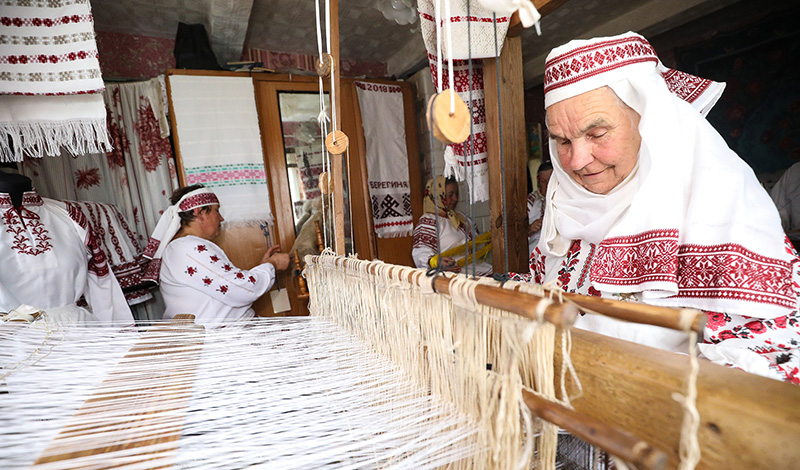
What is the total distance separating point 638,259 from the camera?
0.79m

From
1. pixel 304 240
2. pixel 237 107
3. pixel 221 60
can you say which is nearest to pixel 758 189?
pixel 304 240

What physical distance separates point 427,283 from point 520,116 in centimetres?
105

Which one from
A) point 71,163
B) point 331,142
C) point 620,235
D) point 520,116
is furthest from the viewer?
point 71,163

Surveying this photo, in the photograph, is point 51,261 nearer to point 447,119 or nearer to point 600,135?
point 447,119

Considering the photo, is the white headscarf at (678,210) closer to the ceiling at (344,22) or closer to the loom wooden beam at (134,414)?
the loom wooden beam at (134,414)

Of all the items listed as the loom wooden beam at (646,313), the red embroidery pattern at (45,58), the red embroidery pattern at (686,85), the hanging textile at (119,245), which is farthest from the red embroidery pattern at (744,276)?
the hanging textile at (119,245)

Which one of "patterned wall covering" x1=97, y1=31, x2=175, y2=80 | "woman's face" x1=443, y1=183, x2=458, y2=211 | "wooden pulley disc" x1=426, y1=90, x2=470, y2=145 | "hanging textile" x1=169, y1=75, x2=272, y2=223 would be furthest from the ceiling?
"wooden pulley disc" x1=426, y1=90, x2=470, y2=145

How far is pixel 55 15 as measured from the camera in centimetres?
152

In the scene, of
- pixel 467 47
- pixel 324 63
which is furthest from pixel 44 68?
pixel 467 47

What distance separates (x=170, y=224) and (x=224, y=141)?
2.36 ft

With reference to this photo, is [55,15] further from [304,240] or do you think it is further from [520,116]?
[520,116]

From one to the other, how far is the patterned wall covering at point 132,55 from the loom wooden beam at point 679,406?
345cm

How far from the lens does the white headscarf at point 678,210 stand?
69cm

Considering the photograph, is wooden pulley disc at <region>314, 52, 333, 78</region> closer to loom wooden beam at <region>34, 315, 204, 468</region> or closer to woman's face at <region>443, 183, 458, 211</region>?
loom wooden beam at <region>34, 315, 204, 468</region>
